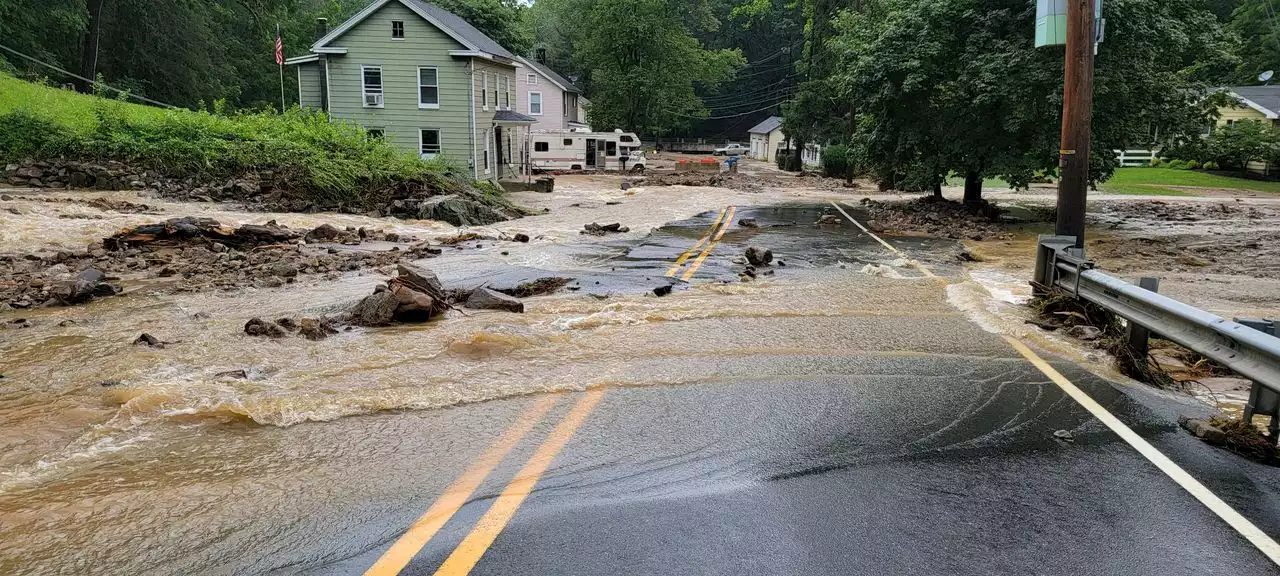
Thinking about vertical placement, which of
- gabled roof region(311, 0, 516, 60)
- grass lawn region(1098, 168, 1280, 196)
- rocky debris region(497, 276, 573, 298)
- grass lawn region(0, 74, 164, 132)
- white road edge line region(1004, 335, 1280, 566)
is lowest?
white road edge line region(1004, 335, 1280, 566)

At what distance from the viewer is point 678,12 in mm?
69938

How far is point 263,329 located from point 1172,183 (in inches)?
1786

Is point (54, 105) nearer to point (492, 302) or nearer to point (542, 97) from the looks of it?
point (492, 302)

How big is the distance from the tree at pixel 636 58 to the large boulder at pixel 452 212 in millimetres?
44434

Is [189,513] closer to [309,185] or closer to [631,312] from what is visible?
[631,312]

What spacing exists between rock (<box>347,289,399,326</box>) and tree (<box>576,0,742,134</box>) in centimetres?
5971

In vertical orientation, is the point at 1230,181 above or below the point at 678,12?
below

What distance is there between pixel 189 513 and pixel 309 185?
72.1 ft

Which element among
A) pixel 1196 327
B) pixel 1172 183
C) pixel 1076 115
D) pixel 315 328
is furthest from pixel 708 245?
pixel 1172 183

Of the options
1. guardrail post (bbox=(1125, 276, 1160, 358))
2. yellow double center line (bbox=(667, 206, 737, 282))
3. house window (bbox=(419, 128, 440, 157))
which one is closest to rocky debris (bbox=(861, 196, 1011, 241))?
yellow double center line (bbox=(667, 206, 737, 282))

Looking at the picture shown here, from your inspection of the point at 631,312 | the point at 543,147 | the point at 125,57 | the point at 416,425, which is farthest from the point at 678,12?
the point at 416,425

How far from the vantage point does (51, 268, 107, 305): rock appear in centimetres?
1088

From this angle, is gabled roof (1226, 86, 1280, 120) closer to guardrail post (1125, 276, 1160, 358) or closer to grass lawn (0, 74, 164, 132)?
guardrail post (1125, 276, 1160, 358)

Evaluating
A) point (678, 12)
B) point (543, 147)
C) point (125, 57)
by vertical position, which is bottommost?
point (543, 147)
